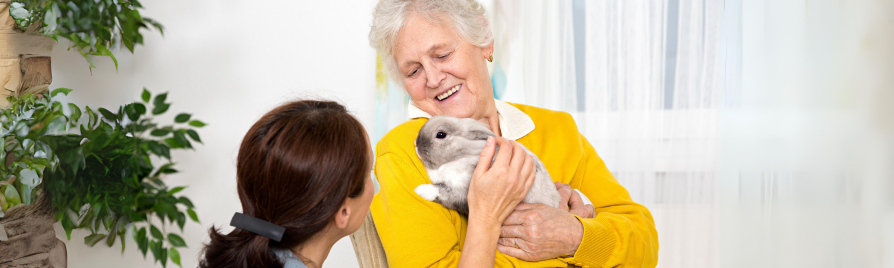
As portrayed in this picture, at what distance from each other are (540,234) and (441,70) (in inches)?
19.3

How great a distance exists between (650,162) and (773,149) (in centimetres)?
59

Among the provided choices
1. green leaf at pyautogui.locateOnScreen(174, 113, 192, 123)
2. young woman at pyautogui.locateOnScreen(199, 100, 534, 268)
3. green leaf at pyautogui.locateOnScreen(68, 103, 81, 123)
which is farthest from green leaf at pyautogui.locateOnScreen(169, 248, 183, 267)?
young woman at pyautogui.locateOnScreen(199, 100, 534, 268)

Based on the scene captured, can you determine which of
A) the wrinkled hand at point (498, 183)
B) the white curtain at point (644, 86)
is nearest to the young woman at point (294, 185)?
the wrinkled hand at point (498, 183)

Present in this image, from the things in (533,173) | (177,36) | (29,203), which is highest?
(177,36)

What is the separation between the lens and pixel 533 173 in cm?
122

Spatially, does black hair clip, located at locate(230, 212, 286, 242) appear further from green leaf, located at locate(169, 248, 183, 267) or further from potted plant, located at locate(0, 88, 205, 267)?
green leaf, located at locate(169, 248, 183, 267)

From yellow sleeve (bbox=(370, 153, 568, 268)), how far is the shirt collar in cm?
22

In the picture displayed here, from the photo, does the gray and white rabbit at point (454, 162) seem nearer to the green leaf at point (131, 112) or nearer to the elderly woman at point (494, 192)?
the elderly woman at point (494, 192)

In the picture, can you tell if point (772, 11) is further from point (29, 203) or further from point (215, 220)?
point (29, 203)

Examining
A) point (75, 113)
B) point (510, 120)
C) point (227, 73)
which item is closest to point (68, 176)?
point (75, 113)

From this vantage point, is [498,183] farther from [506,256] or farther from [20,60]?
[20,60]

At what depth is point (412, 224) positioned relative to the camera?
3.74 feet

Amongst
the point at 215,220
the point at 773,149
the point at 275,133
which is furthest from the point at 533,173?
the point at 215,220

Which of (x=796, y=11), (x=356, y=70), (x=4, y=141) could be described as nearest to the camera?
(x=4, y=141)
